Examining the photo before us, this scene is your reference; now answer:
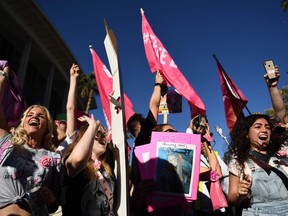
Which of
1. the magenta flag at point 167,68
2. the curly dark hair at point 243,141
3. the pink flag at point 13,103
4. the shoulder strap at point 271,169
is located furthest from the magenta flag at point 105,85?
the shoulder strap at point 271,169

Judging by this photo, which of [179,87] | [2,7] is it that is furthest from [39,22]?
[179,87]

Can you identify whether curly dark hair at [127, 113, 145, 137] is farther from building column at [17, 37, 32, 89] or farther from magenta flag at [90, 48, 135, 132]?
building column at [17, 37, 32, 89]

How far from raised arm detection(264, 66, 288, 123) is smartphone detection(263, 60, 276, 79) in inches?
2.1

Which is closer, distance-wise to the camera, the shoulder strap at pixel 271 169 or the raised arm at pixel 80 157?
the raised arm at pixel 80 157

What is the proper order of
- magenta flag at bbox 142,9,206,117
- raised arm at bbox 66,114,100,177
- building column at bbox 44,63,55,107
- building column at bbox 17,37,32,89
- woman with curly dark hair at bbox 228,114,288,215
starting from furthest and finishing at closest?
building column at bbox 44,63,55,107
building column at bbox 17,37,32,89
magenta flag at bbox 142,9,206,117
woman with curly dark hair at bbox 228,114,288,215
raised arm at bbox 66,114,100,177

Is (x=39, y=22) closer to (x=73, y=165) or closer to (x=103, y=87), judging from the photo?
(x=103, y=87)

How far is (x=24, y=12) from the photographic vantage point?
1678 cm

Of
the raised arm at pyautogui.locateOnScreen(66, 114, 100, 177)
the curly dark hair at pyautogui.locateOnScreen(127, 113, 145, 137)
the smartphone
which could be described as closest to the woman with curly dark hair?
the smartphone

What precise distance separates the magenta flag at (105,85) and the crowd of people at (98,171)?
1621 millimetres

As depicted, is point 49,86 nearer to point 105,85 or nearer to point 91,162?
point 105,85

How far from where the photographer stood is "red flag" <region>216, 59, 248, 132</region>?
3615mm

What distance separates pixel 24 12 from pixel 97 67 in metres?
14.0

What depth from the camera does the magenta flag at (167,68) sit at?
13.3 feet

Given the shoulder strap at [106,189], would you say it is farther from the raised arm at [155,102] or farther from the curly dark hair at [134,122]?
the curly dark hair at [134,122]
